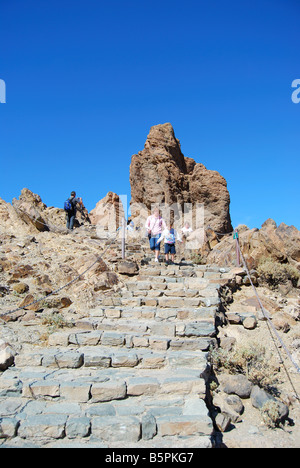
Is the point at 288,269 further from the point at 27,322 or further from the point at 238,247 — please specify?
the point at 27,322

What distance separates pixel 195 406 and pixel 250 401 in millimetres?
1347

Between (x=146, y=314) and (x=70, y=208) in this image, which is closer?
(x=146, y=314)

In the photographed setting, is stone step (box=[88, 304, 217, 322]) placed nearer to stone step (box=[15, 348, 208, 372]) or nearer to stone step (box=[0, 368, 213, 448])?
stone step (box=[15, 348, 208, 372])

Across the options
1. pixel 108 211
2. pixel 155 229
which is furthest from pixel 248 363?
pixel 108 211

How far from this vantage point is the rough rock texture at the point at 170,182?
1844 cm

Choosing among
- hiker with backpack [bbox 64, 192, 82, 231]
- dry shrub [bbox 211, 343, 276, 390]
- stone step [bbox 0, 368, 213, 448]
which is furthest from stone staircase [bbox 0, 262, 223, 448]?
hiker with backpack [bbox 64, 192, 82, 231]

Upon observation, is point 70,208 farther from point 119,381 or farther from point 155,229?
point 119,381

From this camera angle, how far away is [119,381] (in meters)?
4.95

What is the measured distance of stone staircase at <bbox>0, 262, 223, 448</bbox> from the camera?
4055 mm

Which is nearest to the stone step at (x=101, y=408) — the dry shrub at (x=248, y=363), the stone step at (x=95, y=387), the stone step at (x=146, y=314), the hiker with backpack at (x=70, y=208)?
the stone step at (x=95, y=387)

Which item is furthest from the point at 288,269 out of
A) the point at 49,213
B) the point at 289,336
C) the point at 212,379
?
the point at 49,213

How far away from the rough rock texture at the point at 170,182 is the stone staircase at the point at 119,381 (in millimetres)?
10675

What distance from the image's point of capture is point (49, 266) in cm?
981

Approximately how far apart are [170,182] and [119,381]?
14.4 m
